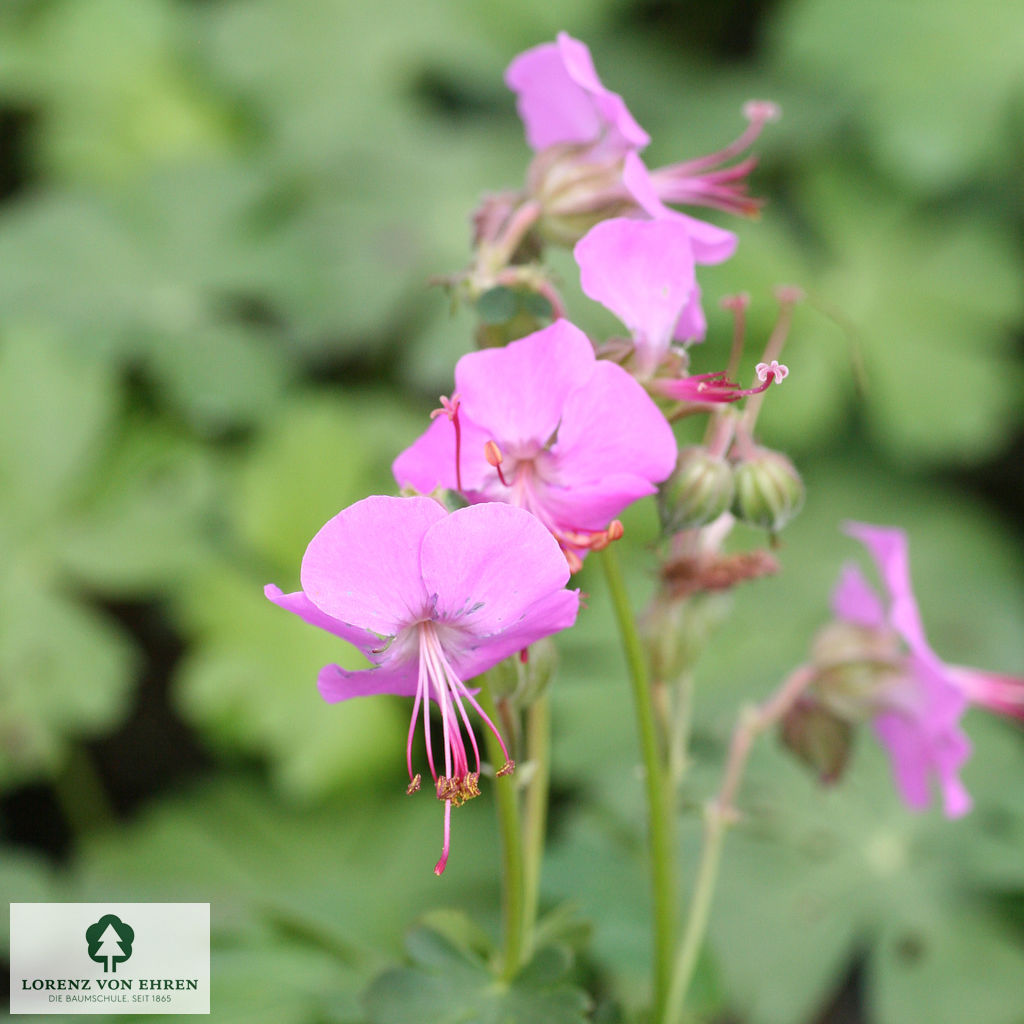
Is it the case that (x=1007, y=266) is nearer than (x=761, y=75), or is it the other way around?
(x=1007, y=266)

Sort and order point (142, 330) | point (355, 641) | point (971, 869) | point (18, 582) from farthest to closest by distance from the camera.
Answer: point (142, 330) → point (18, 582) → point (971, 869) → point (355, 641)

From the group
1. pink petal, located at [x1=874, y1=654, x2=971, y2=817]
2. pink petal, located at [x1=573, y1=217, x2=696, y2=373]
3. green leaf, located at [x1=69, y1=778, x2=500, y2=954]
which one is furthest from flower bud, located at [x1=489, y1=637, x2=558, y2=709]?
green leaf, located at [x1=69, y1=778, x2=500, y2=954]

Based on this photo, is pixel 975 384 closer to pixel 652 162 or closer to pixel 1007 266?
pixel 1007 266

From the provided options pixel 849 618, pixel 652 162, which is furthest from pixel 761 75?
pixel 849 618

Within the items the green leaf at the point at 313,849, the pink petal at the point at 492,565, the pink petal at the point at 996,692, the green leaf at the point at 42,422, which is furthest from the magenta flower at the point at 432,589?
the green leaf at the point at 42,422

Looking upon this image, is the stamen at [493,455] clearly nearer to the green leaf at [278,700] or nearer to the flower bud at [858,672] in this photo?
the flower bud at [858,672]

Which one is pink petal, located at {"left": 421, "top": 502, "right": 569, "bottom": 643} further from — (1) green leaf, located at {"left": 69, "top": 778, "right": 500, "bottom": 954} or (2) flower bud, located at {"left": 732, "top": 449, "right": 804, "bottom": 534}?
(1) green leaf, located at {"left": 69, "top": 778, "right": 500, "bottom": 954}
